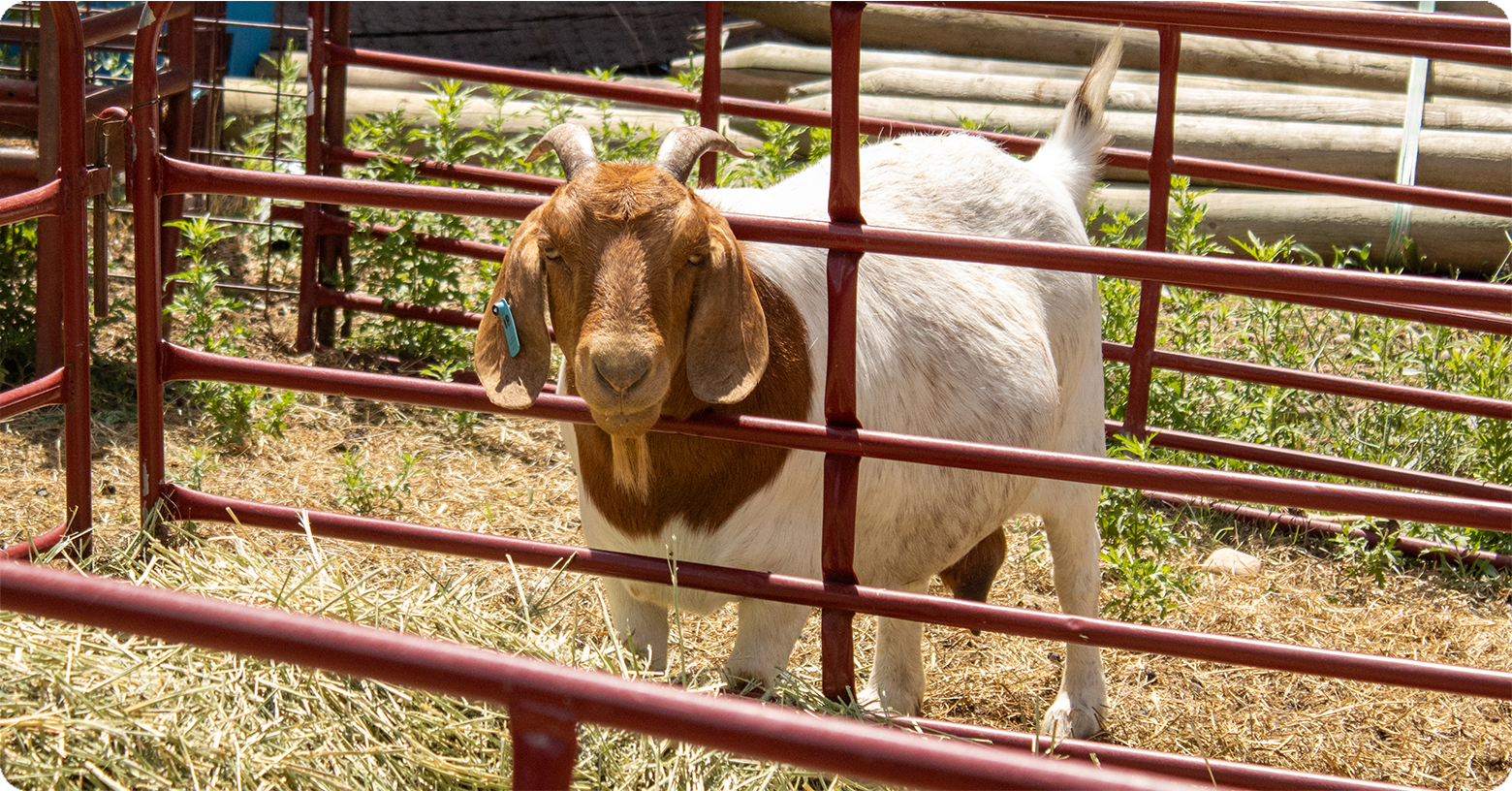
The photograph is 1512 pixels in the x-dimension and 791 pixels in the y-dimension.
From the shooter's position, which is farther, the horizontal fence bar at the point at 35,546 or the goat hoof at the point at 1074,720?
the goat hoof at the point at 1074,720

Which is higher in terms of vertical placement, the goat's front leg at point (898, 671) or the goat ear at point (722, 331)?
the goat ear at point (722, 331)

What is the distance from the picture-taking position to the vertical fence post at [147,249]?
112 inches

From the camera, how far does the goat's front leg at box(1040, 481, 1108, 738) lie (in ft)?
12.9

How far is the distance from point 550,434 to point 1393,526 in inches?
147

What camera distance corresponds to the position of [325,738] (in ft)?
7.32

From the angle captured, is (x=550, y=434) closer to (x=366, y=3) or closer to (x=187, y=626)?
(x=187, y=626)

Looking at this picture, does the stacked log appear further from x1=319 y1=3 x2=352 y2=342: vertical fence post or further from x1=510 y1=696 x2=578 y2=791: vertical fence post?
x1=510 y1=696 x2=578 y2=791: vertical fence post

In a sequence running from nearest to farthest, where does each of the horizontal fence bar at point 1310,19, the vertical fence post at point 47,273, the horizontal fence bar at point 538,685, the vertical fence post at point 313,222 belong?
the horizontal fence bar at point 538,685 < the horizontal fence bar at point 1310,19 < the vertical fence post at point 47,273 < the vertical fence post at point 313,222

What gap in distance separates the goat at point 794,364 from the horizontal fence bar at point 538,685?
1256 mm

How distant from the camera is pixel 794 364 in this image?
10.0 ft

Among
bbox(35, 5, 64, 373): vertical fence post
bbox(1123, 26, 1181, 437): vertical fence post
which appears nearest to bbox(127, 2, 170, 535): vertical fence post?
bbox(35, 5, 64, 373): vertical fence post

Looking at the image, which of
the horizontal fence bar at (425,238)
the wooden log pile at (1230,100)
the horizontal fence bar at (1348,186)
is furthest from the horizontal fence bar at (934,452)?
the wooden log pile at (1230,100)

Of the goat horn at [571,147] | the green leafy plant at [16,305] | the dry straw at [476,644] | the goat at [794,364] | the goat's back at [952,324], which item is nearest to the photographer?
the dry straw at [476,644]

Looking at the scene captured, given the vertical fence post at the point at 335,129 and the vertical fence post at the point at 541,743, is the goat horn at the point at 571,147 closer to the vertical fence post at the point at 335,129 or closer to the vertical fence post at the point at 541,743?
the vertical fence post at the point at 541,743
